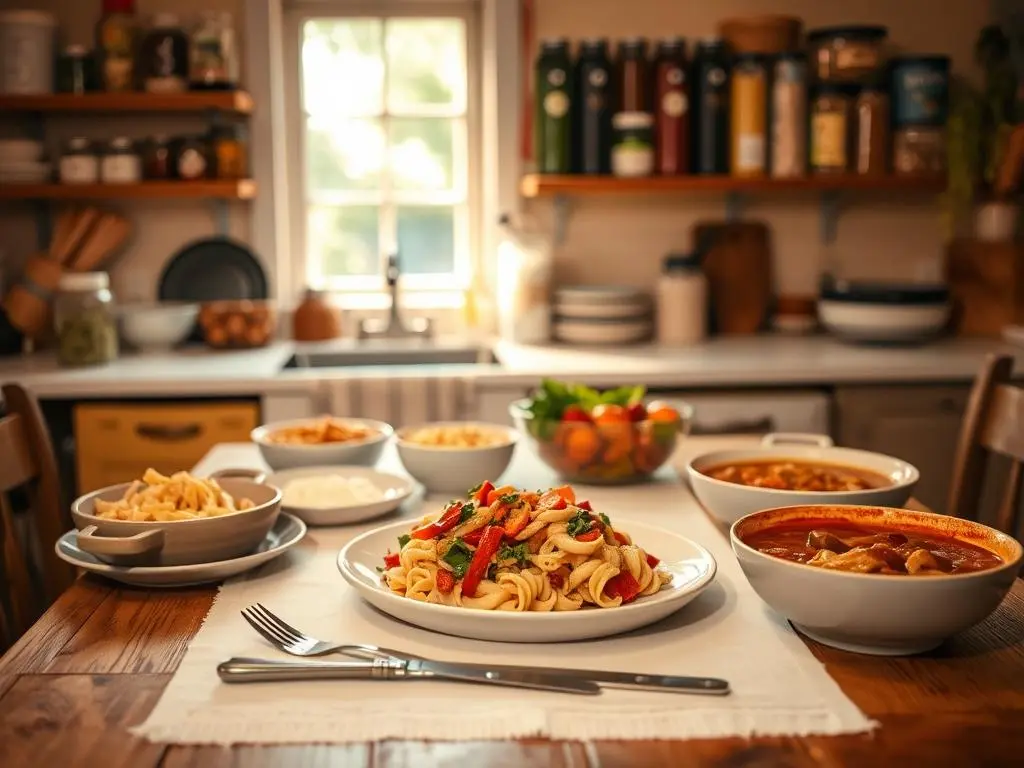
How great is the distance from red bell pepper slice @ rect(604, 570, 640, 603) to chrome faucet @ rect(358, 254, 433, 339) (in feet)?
7.98

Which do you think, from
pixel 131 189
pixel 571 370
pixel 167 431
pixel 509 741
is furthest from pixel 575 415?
pixel 131 189

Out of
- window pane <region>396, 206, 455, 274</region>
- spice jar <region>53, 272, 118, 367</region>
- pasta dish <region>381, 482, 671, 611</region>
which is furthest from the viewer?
window pane <region>396, 206, 455, 274</region>

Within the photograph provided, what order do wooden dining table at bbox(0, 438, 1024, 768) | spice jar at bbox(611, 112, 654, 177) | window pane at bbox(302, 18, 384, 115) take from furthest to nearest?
window pane at bbox(302, 18, 384, 115) < spice jar at bbox(611, 112, 654, 177) < wooden dining table at bbox(0, 438, 1024, 768)

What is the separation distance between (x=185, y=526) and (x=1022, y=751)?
0.81 metres

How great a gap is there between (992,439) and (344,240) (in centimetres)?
236

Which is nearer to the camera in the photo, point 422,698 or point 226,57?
point 422,698

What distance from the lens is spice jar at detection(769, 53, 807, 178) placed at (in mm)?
3389

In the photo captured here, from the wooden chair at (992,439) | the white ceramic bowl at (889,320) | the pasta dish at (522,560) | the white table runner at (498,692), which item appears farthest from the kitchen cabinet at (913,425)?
the pasta dish at (522,560)

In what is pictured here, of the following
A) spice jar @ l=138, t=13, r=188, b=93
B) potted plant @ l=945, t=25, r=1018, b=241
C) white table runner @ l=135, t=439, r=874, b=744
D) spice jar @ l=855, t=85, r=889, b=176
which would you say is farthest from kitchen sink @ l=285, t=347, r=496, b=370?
white table runner @ l=135, t=439, r=874, b=744

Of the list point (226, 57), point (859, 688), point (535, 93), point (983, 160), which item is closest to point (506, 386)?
point (535, 93)

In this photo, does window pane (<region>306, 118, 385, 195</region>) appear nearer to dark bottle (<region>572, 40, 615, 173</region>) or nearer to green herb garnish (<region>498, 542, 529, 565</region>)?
dark bottle (<region>572, 40, 615, 173</region>)

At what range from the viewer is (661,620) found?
1.12 metres

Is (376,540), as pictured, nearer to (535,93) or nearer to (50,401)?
(50,401)

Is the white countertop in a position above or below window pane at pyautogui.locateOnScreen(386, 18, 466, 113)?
below
